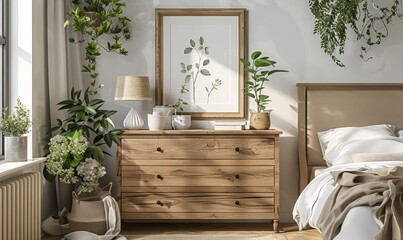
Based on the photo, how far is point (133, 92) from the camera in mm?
4543

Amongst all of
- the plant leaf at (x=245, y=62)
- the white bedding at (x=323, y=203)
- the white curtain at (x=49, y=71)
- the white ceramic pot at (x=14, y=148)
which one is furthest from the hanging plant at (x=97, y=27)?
the white bedding at (x=323, y=203)

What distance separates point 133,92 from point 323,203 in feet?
6.19

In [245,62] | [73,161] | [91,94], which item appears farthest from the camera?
[91,94]

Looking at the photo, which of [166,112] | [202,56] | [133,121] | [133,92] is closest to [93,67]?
[133,92]

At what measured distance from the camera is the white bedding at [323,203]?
2570 mm

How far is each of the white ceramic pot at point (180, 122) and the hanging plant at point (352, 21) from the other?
1.29m

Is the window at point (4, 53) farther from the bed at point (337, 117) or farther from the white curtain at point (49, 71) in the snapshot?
the bed at point (337, 117)

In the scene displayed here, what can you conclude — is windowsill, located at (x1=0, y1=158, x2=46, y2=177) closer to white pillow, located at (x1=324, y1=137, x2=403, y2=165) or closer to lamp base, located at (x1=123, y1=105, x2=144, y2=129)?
lamp base, located at (x1=123, y1=105, x2=144, y2=129)

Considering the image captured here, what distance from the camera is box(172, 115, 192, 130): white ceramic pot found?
15.1ft

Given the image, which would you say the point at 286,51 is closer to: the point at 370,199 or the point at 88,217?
the point at 88,217

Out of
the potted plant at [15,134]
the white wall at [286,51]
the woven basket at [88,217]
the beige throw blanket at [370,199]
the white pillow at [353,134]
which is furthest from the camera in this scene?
the white wall at [286,51]

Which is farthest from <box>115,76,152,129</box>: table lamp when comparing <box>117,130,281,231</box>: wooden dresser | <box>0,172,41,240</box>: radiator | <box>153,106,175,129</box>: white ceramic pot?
<box>0,172,41,240</box>: radiator

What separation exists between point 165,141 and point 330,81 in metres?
1.58

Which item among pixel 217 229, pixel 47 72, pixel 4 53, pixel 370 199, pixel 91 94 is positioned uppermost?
pixel 4 53
